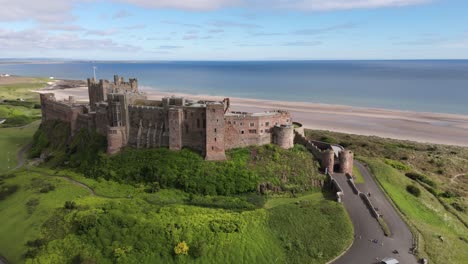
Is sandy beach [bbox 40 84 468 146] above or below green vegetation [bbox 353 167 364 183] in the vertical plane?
above

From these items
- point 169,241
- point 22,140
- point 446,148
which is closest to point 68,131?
point 22,140

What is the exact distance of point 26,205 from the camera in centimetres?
4975

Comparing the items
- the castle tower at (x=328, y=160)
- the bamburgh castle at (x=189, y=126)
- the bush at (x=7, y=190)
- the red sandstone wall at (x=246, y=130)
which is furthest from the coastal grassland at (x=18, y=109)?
the castle tower at (x=328, y=160)

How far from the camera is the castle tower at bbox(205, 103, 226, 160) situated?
55.0 m

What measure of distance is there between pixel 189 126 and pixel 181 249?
2328 centimetres

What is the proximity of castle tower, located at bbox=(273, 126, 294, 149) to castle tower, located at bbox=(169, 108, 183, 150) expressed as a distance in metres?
15.9

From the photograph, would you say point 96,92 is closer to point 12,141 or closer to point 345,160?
point 12,141

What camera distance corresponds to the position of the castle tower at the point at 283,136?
58906 millimetres

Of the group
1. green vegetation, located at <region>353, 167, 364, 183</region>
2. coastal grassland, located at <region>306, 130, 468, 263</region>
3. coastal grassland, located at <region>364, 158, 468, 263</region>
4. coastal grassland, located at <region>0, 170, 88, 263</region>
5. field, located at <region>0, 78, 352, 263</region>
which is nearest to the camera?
field, located at <region>0, 78, 352, 263</region>

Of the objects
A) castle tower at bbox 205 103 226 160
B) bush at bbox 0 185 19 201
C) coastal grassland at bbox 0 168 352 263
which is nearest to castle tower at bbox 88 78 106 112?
bush at bbox 0 185 19 201

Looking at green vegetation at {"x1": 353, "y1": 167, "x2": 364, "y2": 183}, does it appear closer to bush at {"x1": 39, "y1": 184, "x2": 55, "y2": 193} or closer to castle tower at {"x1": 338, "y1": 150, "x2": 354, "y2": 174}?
castle tower at {"x1": 338, "y1": 150, "x2": 354, "y2": 174}

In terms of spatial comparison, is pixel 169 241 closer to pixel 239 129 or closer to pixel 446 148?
pixel 239 129

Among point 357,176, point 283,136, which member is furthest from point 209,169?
point 357,176

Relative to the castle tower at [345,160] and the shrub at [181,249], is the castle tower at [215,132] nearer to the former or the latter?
the shrub at [181,249]
